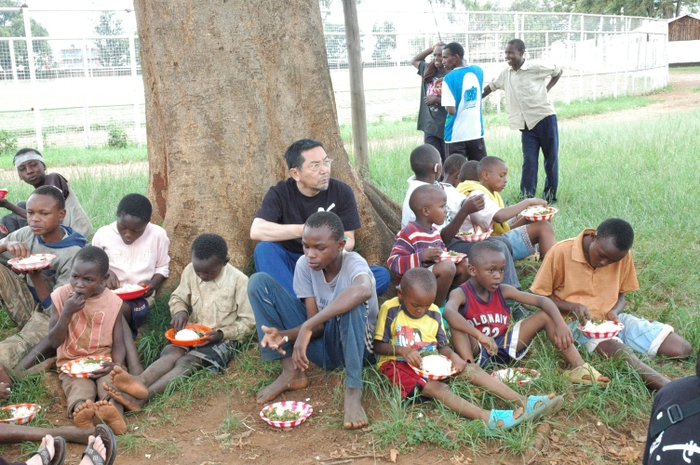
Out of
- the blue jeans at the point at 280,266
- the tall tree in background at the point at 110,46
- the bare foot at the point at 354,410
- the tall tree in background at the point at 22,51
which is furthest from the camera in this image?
the tall tree in background at the point at 110,46

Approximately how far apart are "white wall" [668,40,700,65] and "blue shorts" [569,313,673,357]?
38620 mm

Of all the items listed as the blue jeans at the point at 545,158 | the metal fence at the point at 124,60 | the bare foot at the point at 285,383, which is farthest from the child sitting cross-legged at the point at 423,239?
the metal fence at the point at 124,60

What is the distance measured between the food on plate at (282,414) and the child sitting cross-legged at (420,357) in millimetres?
535

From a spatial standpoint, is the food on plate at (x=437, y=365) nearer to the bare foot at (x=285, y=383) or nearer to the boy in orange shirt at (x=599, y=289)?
the bare foot at (x=285, y=383)

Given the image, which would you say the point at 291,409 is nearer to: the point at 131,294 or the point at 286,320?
the point at 286,320

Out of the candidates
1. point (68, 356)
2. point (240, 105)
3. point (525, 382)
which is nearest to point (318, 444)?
point (525, 382)

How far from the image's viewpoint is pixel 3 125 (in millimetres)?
13969

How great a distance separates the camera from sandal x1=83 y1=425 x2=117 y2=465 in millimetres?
2967

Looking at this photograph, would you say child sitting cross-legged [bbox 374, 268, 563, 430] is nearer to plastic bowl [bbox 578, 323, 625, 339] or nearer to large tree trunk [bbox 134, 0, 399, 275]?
plastic bowl [bbox 578, 323, 625, 339]

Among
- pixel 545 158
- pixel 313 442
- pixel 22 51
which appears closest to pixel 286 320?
pixel 313 442

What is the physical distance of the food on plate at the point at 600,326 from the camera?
388 cm

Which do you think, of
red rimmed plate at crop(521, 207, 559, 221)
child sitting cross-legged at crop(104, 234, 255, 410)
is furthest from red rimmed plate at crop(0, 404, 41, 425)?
red rimmed plate at crop(521, 207, 559, 221)

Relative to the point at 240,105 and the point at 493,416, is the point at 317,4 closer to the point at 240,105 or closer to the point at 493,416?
the point at 240,105

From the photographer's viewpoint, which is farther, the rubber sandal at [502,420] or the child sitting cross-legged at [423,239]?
the child sitting cross-legged at [423,239]
